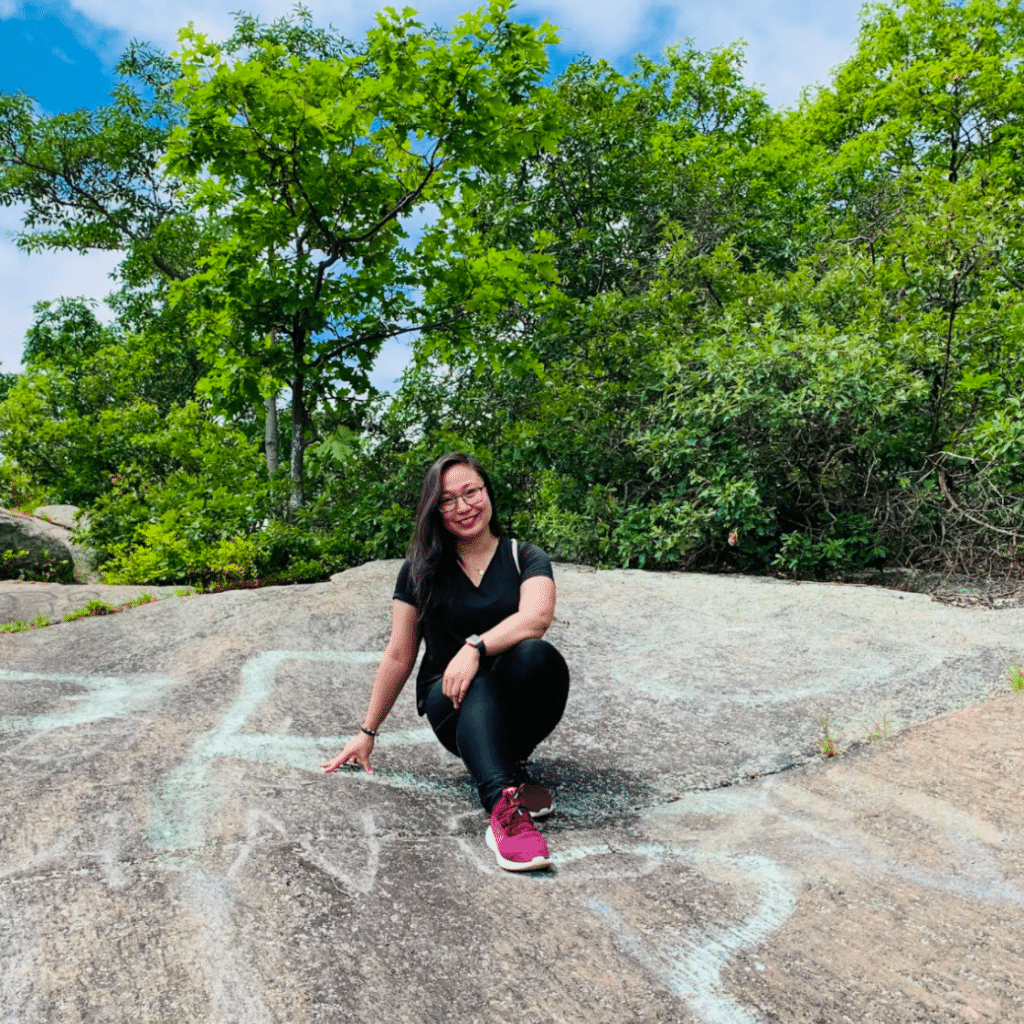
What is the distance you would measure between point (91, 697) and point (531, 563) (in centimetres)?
258

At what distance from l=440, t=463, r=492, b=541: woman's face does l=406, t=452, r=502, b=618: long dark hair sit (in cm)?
2

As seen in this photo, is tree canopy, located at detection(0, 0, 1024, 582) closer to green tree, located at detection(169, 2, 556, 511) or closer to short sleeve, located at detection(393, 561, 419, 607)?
green tree, located at detection(169, 2, 556, 511)

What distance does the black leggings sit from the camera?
2.59 metres

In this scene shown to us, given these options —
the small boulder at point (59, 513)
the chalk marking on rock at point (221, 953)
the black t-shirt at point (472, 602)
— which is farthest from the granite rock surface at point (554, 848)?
the small boulder at point (59, 513)

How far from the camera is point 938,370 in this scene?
7203 mm

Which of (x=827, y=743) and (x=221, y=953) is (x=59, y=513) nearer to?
(x=827, y=743)

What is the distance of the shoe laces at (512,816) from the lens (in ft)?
8.00

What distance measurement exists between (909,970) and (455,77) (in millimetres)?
7317

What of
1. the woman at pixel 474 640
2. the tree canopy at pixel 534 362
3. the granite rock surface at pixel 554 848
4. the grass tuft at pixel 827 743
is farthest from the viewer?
the tree canopy at pixel 534 362

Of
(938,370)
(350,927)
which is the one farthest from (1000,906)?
(938,370)

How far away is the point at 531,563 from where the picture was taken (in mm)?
2883

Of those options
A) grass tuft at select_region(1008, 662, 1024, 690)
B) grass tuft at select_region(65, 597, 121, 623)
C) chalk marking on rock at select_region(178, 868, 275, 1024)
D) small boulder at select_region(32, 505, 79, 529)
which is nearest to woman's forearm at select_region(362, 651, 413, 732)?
chalk marking on rock at select_region(178, 868, 275, 1024)

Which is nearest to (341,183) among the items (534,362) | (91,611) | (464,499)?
(534,362)

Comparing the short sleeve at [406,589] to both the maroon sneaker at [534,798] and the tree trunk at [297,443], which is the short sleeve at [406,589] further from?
the tree trunk at [297,443]
